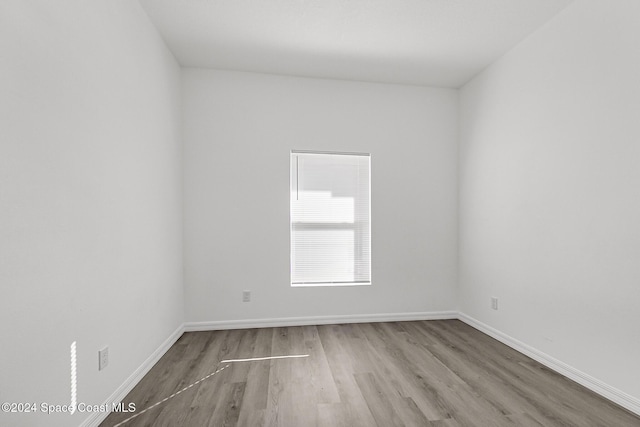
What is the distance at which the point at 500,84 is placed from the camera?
3131 mm

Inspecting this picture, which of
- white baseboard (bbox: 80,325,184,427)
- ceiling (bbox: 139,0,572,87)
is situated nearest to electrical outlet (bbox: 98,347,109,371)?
white baseboard (bbox: 80,325,184,427)

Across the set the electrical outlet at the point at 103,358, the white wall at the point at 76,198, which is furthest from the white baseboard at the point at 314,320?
the electrical outlet at the point at 103,358

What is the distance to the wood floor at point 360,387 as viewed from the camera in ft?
6.04

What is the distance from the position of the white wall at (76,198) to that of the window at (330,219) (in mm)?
1498

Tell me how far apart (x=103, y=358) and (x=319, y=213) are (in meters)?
2.40

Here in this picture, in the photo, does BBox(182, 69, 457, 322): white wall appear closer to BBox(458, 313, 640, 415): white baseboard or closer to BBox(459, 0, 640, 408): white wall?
BBox(459, 0, 640, 408): white wall

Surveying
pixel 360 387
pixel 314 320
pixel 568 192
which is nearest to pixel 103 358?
pixel 360 387

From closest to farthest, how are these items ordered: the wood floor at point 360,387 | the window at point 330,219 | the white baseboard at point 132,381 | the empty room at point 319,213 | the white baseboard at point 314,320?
1. the empty room at point 319,213
2. the white baseboard at point 132,381
3. the wood floor at point 360,387
4. the white baseboard at point 314,320
5. the window at point 330,219

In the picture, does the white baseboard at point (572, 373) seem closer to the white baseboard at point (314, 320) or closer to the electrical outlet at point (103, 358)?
the white baseboard at point (314, 320)

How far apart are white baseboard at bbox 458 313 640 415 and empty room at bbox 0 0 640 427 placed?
0.01 metres

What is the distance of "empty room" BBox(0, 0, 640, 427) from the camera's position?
4.94 feet

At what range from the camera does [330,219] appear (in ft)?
12.0

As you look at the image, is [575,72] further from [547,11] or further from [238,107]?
[238,107]

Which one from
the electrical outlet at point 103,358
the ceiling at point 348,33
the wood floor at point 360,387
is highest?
the ceiling at point 348,33
